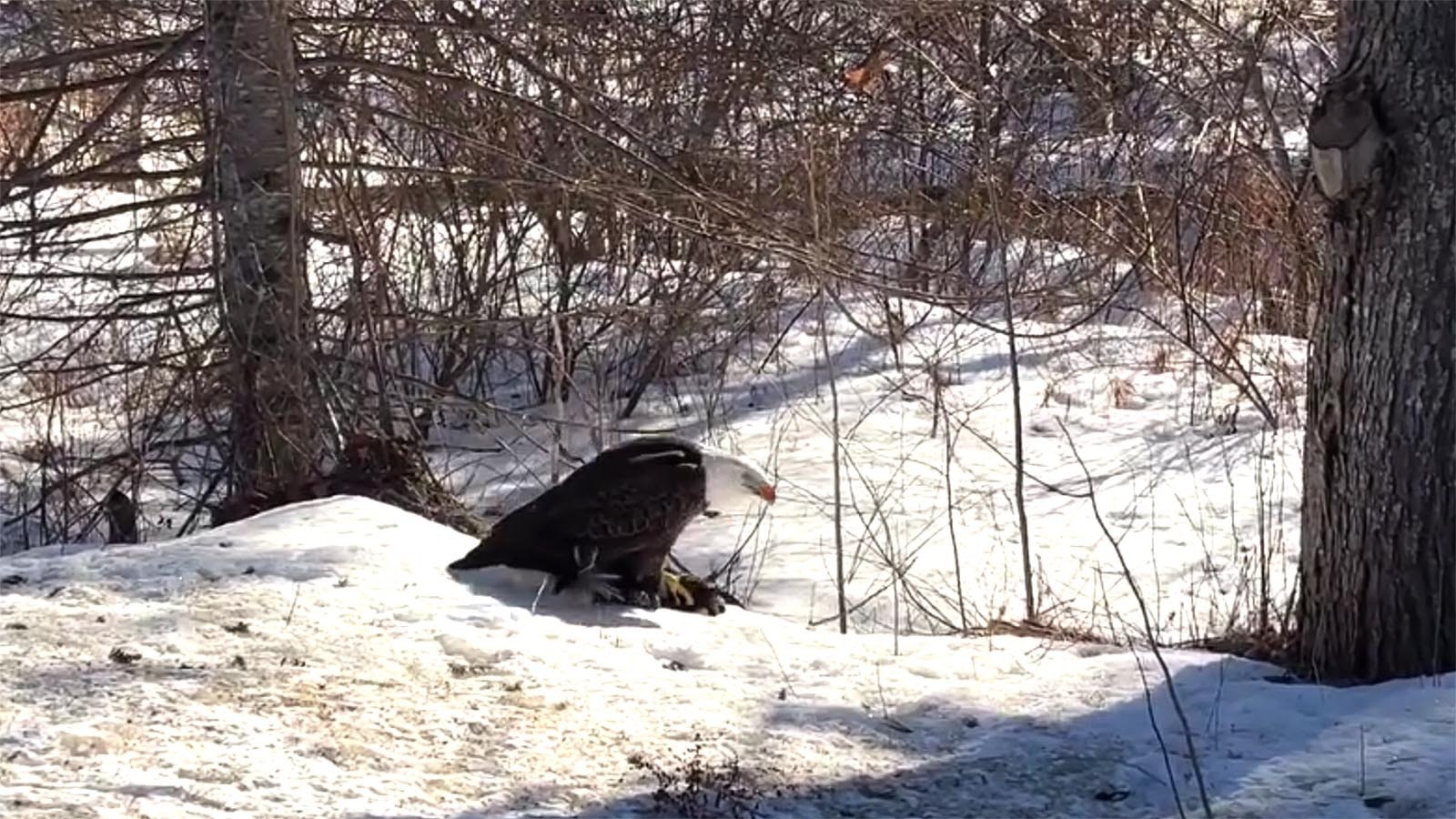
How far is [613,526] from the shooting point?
18.5 ft

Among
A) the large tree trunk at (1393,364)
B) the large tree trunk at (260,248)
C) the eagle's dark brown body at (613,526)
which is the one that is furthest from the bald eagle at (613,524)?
the large tree trunk at (260,248)

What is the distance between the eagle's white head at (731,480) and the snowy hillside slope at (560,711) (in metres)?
0.45

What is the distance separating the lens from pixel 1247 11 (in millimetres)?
8961

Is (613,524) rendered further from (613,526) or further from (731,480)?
(731,480)

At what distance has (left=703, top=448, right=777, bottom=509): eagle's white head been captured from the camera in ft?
19.3

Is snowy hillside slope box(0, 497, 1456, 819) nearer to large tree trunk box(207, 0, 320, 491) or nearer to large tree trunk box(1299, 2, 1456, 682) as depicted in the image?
large tree trunk box(1299, 2, 1456, 682)

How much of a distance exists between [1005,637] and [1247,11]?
4.28 metres

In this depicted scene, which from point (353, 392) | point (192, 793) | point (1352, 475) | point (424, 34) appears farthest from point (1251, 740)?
point (424, 34)

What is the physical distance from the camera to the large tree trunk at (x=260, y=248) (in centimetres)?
738

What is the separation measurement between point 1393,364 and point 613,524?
2.17 m

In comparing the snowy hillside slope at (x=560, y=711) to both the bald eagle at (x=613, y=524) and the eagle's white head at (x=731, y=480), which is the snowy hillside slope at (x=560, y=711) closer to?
the bald eagle at (x=613, y=524)

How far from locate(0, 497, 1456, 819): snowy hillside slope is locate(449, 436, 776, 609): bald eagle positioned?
0.10m

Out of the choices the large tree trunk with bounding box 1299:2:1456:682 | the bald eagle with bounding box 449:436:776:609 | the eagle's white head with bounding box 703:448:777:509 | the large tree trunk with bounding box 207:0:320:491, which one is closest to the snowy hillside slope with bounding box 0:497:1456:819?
the bald eagle with bounding box 449:436:776:609

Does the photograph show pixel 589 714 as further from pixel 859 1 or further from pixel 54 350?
pixel 54 350
